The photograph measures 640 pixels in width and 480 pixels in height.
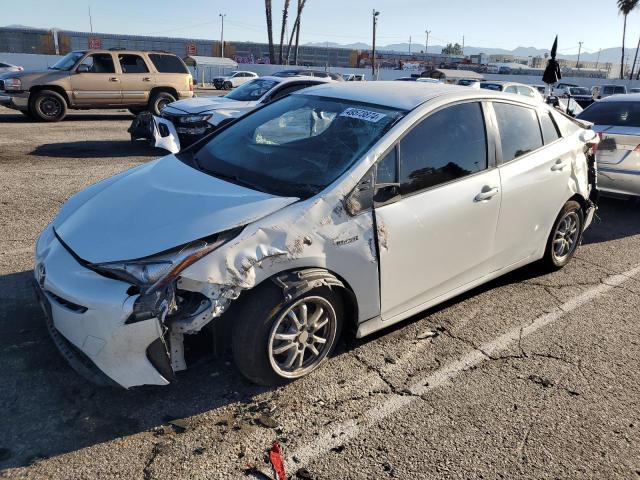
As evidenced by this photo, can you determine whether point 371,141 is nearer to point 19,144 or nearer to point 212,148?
point 212,148

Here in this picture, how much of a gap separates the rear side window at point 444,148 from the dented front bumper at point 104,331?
5.73 ft

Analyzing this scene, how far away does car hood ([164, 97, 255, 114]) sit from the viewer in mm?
9805

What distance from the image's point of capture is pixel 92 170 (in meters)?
8.49

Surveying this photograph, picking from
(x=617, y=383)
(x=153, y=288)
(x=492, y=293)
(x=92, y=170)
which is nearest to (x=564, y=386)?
(x=617, y=383)

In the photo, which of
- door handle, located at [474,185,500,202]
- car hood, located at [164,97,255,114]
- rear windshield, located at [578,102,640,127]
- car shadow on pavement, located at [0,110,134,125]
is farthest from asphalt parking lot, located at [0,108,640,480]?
car shadow on pavement, located at [0,110,134,125]

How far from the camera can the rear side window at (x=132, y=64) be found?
1472 centimetres

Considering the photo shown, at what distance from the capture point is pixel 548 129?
15.2ft

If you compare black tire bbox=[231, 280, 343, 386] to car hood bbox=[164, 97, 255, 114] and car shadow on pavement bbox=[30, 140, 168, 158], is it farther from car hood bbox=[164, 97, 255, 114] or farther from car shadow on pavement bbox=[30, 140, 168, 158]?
car shadow on pavement bbox=[30, 140, 168, 158]

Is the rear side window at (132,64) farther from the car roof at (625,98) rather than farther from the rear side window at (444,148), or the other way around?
the rear side window at (444,148)

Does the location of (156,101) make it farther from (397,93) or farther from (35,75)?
(397,93)

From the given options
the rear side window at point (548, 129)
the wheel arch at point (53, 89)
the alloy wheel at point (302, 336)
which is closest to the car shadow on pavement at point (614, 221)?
the rear side window at point (548, 129)

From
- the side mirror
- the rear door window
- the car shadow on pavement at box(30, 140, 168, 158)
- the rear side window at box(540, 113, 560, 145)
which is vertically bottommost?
the car shadow on pavement at box(30, 140, 168, 158)

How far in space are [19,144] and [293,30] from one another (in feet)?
153

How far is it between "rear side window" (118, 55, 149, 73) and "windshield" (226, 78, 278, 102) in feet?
16.6
